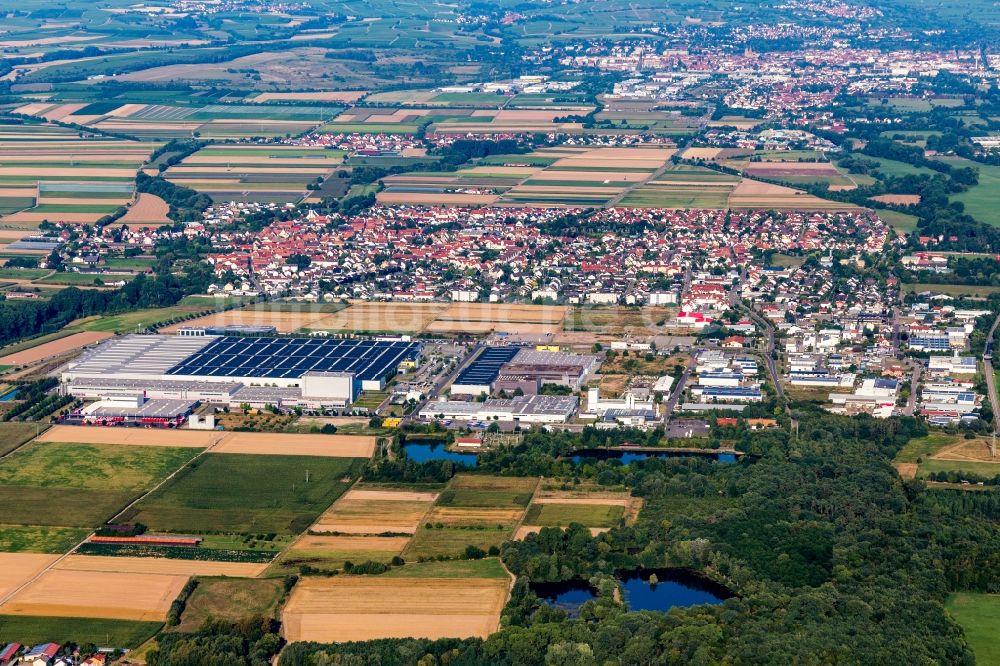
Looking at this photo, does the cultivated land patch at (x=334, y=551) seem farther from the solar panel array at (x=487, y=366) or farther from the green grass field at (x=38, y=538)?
the solar panel array at (x=487, y=366)

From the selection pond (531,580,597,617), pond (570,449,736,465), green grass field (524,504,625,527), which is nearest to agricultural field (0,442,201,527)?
green grass field (524,504,625,527)

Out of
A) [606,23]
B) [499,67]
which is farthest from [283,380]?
[606,23]

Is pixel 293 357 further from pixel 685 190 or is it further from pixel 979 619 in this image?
pixel 685 190

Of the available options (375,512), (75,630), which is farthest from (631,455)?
(75,630)

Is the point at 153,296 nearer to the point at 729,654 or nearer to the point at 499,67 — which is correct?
the point at 729,654

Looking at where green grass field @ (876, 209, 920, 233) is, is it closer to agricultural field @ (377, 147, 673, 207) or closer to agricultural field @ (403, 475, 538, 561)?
agricultural field @ (377, 147, 673, 207)

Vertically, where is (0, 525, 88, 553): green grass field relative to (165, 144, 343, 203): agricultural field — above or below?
above
